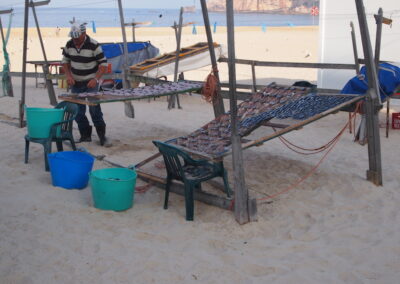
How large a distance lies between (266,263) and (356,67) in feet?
15.6

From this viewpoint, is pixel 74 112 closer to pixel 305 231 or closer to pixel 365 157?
pixel 305 231

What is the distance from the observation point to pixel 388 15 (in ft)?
29.7

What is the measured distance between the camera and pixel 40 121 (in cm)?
543

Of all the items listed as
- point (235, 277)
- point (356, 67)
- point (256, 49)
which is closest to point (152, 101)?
point (356, 67)

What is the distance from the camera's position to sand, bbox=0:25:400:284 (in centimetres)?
337

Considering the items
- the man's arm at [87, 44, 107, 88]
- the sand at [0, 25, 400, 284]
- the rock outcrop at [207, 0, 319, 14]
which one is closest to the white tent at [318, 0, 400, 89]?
the sand at [0, 25, 400, 284]

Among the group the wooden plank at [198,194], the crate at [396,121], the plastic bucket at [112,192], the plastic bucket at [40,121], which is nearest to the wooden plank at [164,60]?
the crate at [396,121]

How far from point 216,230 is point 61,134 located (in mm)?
2408

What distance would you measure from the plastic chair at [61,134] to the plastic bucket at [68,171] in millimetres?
→ 549

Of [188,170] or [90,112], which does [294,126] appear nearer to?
[188,170]

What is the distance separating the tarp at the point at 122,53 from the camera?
1191 centimetres

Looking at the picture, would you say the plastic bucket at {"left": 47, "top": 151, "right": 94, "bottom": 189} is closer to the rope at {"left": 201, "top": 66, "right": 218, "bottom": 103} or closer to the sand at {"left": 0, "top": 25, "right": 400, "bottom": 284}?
the sand at {"left": 0, "top": 25, "right": 400, "bottom": 284}

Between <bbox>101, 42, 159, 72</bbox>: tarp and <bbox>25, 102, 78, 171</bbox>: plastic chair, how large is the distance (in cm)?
615

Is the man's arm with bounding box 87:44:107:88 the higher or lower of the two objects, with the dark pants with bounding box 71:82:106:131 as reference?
higher
